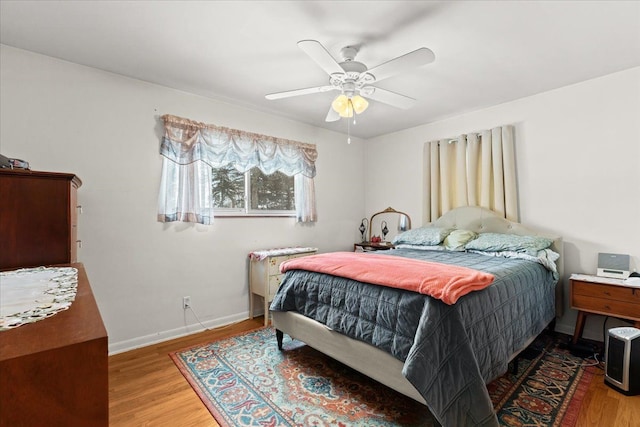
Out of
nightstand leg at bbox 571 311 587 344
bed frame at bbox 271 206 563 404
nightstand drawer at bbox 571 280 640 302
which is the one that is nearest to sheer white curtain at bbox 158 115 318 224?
bed frame at bbox 271 206 563 404

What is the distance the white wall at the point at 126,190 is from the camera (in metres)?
2.31

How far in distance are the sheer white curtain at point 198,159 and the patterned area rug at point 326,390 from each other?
1.31 m

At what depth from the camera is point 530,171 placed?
316 centimetres

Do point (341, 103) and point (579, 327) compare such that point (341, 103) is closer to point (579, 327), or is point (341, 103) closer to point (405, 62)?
point (405, 62)

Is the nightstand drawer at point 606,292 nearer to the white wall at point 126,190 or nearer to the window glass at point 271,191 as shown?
the window glass at point 271,191

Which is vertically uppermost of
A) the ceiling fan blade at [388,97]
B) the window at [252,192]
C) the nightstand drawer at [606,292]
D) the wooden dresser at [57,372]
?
the ceiling fan blade at [388,97]

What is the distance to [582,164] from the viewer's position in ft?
9.32

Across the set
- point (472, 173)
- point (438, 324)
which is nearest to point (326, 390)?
point (438, 324)

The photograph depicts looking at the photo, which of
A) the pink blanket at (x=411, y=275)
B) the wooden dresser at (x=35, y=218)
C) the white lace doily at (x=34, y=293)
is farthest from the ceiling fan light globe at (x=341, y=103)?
the white lace doily at (x=34, y=293)

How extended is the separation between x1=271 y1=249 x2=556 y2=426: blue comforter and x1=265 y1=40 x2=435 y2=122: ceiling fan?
1.37 meters

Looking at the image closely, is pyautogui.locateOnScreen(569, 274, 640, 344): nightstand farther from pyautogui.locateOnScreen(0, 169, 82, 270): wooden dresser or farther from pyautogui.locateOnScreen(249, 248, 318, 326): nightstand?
pyautogui.locateOnScreen(0, 169, 82, 270): wooden dresser

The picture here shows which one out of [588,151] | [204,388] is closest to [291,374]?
[204,388]

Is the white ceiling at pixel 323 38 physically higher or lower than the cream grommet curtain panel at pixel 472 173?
higher

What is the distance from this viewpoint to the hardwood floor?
5.66 ft
